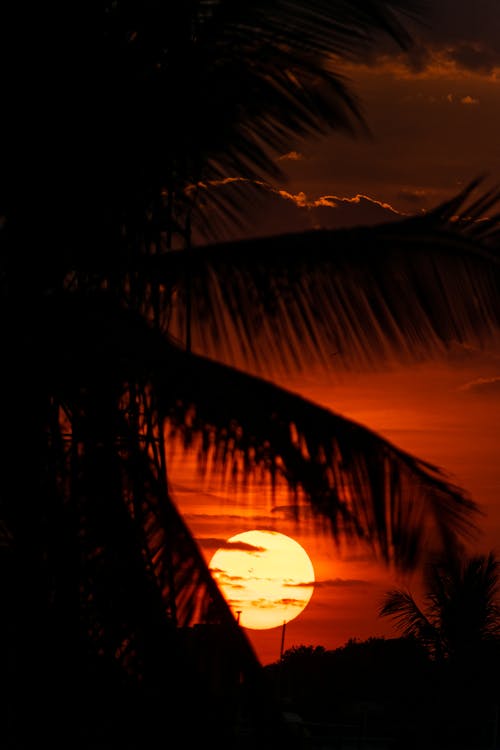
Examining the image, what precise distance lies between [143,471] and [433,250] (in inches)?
65.0

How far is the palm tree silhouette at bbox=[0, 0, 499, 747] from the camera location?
517 cm

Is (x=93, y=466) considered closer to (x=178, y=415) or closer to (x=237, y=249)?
(x=178, y=415)

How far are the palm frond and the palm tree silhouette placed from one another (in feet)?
0.03

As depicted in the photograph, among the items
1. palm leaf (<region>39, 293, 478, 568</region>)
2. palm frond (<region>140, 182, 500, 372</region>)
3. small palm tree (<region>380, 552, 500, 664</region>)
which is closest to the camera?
palm leaf (<region>39, 293, 478, 568</region>)

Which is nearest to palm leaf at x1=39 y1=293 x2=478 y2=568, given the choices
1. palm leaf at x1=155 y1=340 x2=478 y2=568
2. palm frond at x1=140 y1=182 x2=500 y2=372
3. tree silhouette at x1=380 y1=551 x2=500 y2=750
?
palm leaf at x1=155 y1=340 x2=478 y2=568

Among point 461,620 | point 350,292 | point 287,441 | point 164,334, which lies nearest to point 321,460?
point 287,441

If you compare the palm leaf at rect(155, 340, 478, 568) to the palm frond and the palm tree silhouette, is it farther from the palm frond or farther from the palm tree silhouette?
the palm frond

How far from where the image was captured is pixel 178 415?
5.28m

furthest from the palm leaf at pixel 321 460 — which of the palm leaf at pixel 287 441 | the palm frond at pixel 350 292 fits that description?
the palm frond at pixel 350 292

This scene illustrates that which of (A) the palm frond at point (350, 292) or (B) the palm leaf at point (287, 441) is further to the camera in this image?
(A) the palm frond at point (350, 292)

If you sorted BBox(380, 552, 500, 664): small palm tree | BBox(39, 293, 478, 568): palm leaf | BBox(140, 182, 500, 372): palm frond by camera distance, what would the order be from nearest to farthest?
1. BBox(39, 293, 478, 568): palm leaf
2. BBox(140, 182, 500, 372): palm frond
3. BBox(380, 552, 500, 664): small palm tree

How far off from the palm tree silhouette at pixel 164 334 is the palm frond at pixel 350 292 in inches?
0.4

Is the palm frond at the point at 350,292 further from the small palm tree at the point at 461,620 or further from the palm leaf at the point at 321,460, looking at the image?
the small palm tree at the point at 461,620

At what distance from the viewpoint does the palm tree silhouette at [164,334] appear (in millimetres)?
5168
